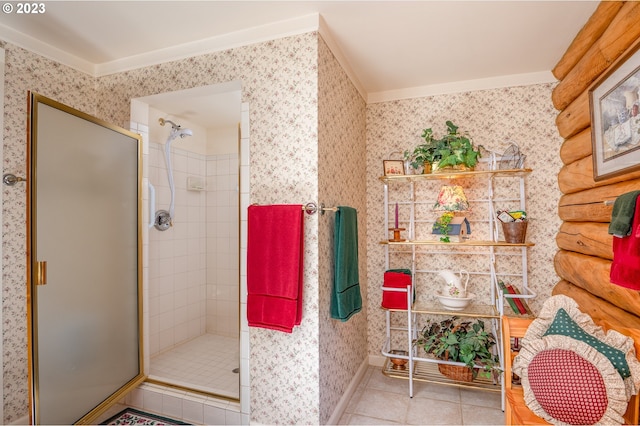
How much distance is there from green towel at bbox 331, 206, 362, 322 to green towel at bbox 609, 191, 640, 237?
131 cm

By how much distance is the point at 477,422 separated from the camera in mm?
2254

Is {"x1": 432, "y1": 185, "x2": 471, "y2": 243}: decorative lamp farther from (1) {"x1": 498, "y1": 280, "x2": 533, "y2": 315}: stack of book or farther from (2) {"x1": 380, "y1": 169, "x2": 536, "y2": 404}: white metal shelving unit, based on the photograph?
(1) {"x1": 498, "y1": 280, "x2": 533, "y2": 315}: stack of book

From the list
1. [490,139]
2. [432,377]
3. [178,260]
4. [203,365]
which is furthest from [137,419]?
[490,139]

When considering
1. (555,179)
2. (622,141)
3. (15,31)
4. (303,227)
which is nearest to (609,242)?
(622,141)

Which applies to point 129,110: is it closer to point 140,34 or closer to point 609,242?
point 140,34

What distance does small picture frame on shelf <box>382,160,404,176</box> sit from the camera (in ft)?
9.29

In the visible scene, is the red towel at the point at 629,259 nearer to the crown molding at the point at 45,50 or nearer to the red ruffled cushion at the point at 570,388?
the red ruffled cushion at the point at 570,388

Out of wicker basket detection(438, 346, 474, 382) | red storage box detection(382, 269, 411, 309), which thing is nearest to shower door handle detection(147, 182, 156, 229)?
red storage box detection(382, 269, 411, 309)

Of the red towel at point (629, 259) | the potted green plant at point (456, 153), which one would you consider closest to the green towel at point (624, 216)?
the red towel at point (629, 259)

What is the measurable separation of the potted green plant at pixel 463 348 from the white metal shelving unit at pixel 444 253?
65 mm

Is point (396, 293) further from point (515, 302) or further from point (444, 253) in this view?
point (515, 302)

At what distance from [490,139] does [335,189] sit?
1.56 meters

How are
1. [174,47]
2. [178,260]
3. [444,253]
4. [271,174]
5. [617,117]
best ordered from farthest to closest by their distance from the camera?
[178,260] < [444,253] < [174,47] < [271,174] < [617,117]

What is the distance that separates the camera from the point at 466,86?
2916 millimetres
